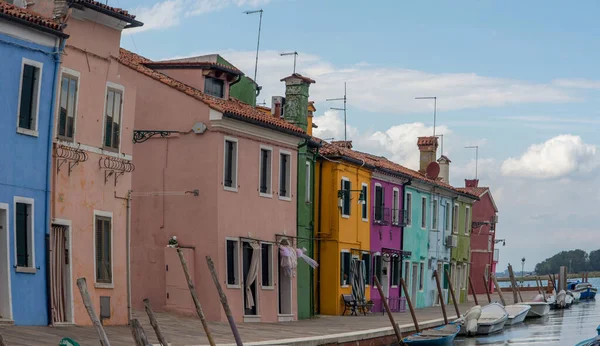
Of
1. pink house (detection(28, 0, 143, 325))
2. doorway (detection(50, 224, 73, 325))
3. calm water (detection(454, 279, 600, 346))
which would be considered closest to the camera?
Result: doorway (detection(50, 224, 73, 325))

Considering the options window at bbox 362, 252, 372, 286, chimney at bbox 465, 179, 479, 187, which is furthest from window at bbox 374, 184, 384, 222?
chimney at bbox 465, 179, 479, 187

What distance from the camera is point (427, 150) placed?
64.9 metres

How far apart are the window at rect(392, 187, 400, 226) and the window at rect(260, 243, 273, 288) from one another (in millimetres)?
14384

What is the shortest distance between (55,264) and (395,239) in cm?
2741

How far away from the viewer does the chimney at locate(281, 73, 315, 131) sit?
4453 cm

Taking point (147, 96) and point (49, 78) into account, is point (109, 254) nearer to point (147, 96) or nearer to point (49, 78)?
point (49, 78)

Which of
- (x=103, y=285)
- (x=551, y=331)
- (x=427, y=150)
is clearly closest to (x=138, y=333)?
(x=103, y=285)

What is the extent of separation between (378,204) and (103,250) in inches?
903

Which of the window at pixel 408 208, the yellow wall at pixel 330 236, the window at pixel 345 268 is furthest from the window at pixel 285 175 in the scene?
the window at pixel 408 208

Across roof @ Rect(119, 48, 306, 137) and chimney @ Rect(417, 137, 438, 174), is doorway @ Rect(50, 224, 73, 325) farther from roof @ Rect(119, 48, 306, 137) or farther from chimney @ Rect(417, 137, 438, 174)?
chimney @ Rect(417, 137, 438, 174)

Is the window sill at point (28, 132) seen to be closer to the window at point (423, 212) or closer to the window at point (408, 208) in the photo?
the window at point (408, 208)

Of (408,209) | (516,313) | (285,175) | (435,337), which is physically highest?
(285,175)

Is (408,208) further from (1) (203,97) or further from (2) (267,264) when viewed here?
(1) (203,97)

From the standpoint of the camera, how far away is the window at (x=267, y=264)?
1540 inches
